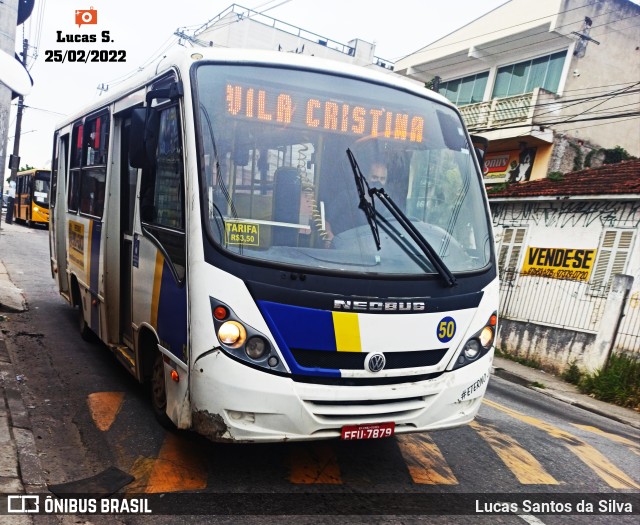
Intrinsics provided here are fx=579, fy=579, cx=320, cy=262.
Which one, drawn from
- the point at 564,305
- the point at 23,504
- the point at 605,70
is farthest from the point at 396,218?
the point at 605,70

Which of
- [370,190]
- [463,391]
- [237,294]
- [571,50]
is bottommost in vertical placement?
[463,391]

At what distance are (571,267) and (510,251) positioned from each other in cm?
192

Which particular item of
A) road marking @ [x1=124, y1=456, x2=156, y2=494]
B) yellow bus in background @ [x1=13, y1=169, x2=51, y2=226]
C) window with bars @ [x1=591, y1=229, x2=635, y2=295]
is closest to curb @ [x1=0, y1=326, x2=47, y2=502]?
road marking @ [x1=124, y1=456, x2=156, y2=494]

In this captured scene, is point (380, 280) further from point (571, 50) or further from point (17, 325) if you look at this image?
point (571, 50)

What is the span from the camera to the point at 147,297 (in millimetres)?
4426

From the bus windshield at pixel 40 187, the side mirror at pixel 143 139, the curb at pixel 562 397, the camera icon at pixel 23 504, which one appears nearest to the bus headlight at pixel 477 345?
the side mirror at pixel 143 139

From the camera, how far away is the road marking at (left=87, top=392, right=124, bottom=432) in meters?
4.82

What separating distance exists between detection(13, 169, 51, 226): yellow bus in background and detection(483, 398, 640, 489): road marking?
86.4ft

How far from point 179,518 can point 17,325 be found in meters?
5.55

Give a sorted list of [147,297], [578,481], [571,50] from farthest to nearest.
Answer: [571,50] < [578,481] < [147,297]

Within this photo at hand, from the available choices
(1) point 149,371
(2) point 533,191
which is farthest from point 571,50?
(1) point 149,371

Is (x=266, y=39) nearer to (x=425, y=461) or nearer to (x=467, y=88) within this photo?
(x=467, y=88)

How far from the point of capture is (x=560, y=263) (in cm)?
1305

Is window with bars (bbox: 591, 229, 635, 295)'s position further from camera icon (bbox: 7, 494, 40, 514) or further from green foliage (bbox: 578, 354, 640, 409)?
camera icon (bbox: 7, 494, 40, 514)
